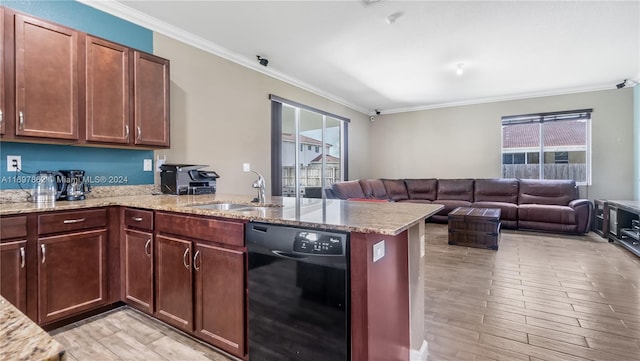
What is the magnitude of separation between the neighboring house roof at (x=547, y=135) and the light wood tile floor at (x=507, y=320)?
9.75 feet

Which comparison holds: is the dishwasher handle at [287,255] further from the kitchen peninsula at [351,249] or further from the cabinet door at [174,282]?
the cabinet door at [174,282]

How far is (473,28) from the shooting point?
3221mm

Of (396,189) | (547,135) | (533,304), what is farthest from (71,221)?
(547,135)

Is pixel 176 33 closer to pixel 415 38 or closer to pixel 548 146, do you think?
pixel 415 38

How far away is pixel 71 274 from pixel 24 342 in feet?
7.14

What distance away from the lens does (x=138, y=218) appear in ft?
7.30

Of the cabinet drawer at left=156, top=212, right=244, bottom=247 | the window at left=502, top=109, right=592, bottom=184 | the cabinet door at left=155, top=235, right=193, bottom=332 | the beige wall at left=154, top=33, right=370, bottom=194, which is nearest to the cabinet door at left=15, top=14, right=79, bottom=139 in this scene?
the beige wall at left=154, top=33, right=370, bottom=194

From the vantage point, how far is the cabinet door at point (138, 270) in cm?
217

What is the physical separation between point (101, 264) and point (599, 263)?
16.7ft

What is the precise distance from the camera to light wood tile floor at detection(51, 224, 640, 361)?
1858 mm

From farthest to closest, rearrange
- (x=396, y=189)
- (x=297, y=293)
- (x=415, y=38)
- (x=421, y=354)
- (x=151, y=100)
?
(x=396, y=189), (x=415, y=38), (x=151, y=100), (x=421, y=354), (x=297, y=293)

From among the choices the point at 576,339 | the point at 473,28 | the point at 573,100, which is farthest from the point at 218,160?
the point at 573,100

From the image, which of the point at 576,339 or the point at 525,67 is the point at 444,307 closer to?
the point at 576,339

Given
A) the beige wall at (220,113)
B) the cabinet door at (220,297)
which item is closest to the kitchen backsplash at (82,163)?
the beige wall at (220,113)
